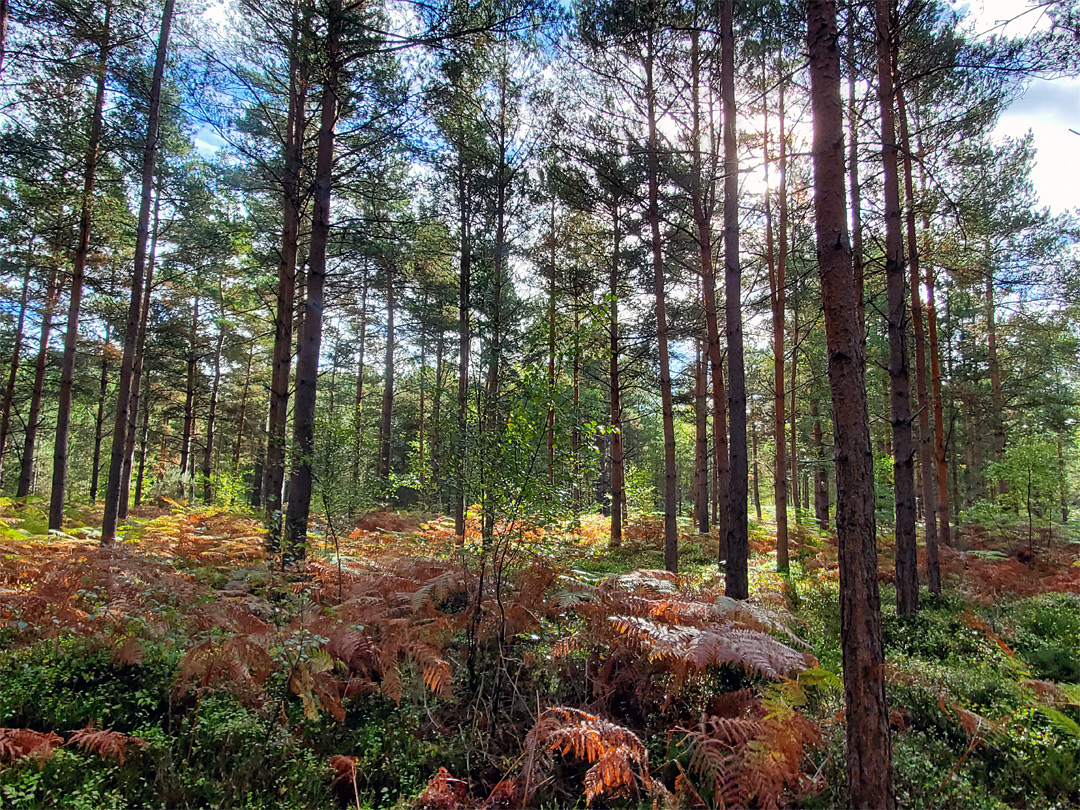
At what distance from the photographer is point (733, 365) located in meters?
7.29

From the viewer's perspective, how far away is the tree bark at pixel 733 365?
23.3 ft

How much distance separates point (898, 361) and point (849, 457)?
529 centimetres

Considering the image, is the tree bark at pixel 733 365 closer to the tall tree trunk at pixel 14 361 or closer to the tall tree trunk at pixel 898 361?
the tall tree trunk at pixel 898 361

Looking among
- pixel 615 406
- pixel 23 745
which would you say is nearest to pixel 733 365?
pixel 615 406

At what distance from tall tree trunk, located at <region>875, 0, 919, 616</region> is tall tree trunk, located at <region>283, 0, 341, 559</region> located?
25.8 ft

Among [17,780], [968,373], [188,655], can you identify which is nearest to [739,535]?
[188,655]

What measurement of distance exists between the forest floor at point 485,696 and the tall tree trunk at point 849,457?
489mm

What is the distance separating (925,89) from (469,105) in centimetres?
802

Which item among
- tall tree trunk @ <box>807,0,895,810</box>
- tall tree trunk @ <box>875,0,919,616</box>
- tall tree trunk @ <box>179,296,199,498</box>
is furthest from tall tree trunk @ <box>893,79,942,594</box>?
tall tree trunk @ <box>179,296,199,498</box>

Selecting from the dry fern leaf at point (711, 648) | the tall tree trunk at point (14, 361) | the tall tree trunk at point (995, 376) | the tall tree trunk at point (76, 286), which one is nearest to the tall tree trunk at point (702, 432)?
the dry fern leaf at point (711, 648)

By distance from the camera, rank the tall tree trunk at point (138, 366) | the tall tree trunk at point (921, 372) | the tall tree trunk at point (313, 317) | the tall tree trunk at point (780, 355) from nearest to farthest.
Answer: the tall tree trunk at point (313, 317) → the tall tree trunk at point (921, 372) → the tall tree trunk at point (780, 355) → the tall tree trunk at point (138, 366)

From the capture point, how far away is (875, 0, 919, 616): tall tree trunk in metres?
6.96

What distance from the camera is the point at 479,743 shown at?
3.98m

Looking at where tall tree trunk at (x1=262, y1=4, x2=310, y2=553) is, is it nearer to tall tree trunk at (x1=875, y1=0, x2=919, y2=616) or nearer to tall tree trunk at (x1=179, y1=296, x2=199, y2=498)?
tall tree trunk at (x1=179, y1=296, x2=199, y2=498)
